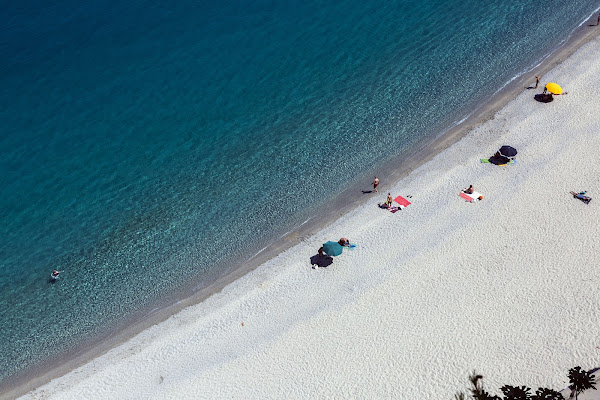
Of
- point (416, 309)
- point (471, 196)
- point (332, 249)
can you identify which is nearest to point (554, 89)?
point (471, 196)

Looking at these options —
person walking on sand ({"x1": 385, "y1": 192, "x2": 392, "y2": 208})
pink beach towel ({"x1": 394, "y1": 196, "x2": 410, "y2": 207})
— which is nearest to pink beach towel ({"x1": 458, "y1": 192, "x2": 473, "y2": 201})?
pink beach towel ({"x1": 394, "y1": 196, "x2": 410, "y2": 207})

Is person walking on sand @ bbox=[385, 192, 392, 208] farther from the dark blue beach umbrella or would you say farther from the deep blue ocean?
the dark blue beach umbrella

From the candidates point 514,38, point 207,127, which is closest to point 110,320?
point 207,127

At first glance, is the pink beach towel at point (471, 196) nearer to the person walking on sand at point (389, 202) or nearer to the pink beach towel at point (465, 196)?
the pink beach towel at point (465, 196)

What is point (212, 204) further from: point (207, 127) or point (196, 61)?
point (196, 61)

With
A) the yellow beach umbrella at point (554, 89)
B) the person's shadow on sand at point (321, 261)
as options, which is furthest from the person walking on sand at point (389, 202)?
the yellow beach umbrella at point (554, 89)

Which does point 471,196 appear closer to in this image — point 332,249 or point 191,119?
point 332,249
